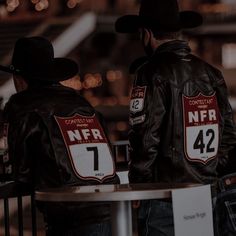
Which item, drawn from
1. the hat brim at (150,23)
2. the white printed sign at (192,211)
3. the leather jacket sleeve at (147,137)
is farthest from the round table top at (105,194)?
the hat brim at (150,23)

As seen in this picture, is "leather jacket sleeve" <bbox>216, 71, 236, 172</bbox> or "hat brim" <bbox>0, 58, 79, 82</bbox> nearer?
"hat brim" <bbox>0, 58, 79, 82</bbox>

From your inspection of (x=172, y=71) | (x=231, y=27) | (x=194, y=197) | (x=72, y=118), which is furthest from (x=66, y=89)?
(x=231, y=27)

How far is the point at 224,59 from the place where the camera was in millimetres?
29031

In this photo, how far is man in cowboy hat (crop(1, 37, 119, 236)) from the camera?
378 centimetres

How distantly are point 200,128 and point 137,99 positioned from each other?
1.08ft

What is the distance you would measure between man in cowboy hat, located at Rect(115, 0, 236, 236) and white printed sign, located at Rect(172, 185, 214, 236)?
0.37 m

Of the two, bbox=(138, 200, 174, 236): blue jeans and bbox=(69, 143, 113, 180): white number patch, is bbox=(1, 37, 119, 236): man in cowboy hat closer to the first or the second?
bbox=(69, 143, 113, 180): white number patch

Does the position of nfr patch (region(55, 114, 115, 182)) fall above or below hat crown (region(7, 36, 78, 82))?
below

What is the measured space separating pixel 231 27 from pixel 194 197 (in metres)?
22.8

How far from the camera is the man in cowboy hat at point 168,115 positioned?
3982 mm

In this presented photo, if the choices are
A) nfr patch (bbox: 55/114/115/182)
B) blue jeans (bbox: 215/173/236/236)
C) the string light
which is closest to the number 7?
nfr patch (bbox: 55/114/115/182)

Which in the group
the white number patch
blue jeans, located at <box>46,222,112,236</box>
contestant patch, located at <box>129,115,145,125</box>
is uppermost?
contestant patch, located at <box>129,115,145,125</box>

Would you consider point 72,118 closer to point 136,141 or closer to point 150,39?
point 136,141

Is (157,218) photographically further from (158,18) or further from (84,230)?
(158,18)
